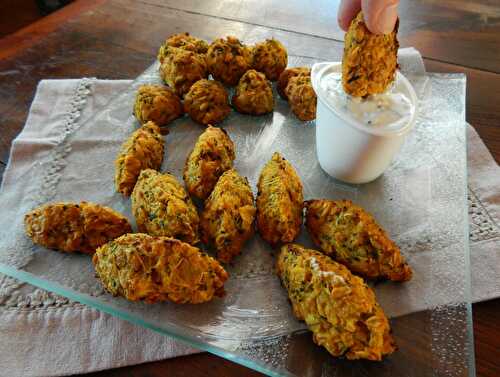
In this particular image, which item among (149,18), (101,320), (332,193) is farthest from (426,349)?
(149,18)

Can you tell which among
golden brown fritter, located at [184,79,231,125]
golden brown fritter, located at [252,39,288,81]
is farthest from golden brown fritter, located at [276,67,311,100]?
golden brown fritter, located at [184,79,231,125]

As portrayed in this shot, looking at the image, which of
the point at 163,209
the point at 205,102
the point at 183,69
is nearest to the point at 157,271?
the point at 163,209

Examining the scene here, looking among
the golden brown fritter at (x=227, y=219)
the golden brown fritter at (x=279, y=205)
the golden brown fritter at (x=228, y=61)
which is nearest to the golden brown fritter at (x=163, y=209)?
the golden brown fritter at (x=227, y=219)

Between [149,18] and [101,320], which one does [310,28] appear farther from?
[101,320]

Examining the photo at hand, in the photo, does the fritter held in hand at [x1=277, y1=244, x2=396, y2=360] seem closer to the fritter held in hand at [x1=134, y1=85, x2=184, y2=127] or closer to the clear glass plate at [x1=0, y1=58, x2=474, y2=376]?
the clear glass plate at [x1=0, y1=58, x2=474, y2=376]

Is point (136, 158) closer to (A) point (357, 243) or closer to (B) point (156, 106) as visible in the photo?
(B) point (156, 106)
